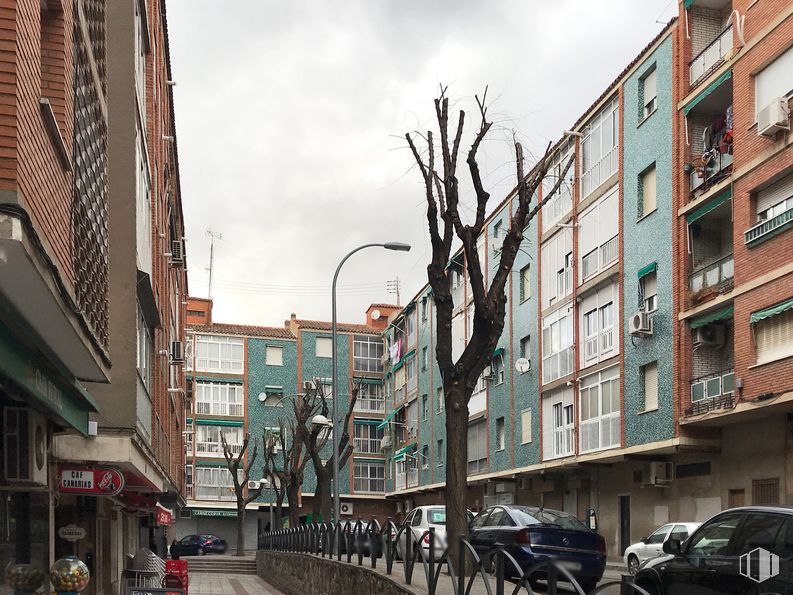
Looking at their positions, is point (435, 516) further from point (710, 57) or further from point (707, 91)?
point (710, 57)

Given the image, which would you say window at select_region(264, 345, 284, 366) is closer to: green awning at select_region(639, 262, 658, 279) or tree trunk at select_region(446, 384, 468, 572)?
green awning at select_region(639, 262, 658, 279)

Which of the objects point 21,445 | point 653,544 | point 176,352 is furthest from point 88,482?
point 176,352

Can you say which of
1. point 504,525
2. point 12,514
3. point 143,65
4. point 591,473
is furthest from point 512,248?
point 591,473

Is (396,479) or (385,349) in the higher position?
(385,349)

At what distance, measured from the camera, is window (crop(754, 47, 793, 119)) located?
24.5 metres

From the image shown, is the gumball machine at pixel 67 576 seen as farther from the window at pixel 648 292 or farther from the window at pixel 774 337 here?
the window at pixel 648 292

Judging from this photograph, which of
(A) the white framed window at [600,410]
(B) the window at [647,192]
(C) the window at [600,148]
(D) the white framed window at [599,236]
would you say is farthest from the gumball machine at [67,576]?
(C) the window at [600,148]

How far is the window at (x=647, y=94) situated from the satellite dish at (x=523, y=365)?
12.4 metres

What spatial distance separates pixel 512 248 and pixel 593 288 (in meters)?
20.6

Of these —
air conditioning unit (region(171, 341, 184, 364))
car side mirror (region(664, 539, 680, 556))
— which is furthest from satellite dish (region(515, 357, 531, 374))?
car side mirror (region(664, 539, 680, 556))

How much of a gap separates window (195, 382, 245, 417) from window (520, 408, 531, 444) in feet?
108

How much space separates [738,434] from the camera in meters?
27.3

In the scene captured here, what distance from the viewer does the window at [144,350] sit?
18.2 meters

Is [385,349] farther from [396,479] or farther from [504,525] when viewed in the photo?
[504,525]
